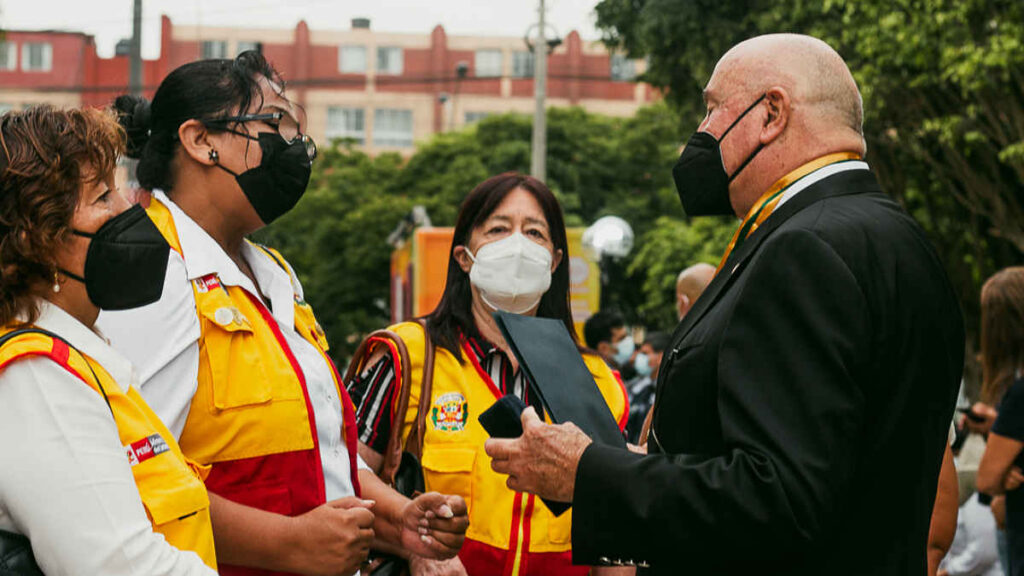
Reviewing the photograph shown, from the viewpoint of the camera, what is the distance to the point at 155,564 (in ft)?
6.97

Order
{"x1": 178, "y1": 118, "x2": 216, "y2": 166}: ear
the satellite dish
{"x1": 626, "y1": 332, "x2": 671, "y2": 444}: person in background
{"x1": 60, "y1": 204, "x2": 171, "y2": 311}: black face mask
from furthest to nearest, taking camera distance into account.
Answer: the satellite dish → {"x1": 626, "y1": 332, "x2": 671, "y2": 444}: person in background → {"x1": 178, "y1": 118, "x2": 216, "y2": 166}: ear → {"x1": 60, "y1": 204, "x2": 171, "y2": 311}: black face mask

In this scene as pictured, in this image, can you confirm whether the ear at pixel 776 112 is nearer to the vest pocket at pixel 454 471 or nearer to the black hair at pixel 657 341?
the vest pocket at pixel 454 471

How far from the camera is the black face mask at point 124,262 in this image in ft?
7.68

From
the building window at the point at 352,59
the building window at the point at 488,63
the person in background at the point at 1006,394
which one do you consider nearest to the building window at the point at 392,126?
the building window at the point at 352,59

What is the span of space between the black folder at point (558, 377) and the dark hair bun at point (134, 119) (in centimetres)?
117

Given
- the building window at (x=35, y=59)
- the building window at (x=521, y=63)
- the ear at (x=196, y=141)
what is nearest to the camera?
the ear at (x=196, y=141)

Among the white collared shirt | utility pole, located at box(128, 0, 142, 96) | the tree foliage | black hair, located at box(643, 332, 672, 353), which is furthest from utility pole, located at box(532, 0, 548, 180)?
the white collared shirt

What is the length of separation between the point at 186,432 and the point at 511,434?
0.77 metres

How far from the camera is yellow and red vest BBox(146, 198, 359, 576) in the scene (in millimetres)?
2842

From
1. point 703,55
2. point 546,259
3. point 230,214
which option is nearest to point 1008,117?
point 703,55

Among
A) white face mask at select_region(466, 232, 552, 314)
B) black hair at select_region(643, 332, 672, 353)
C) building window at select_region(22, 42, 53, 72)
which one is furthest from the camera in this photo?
building window at select_region(22, 42, 53, 72)

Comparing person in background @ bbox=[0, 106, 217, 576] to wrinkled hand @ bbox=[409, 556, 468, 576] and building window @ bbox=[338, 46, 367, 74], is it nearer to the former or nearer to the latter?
wrinkled hand @ bbox=[409, 556, 468, 576]

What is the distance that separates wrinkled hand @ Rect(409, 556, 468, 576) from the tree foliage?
30552 mm

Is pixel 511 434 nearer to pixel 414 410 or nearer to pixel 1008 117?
pixel 414 410
